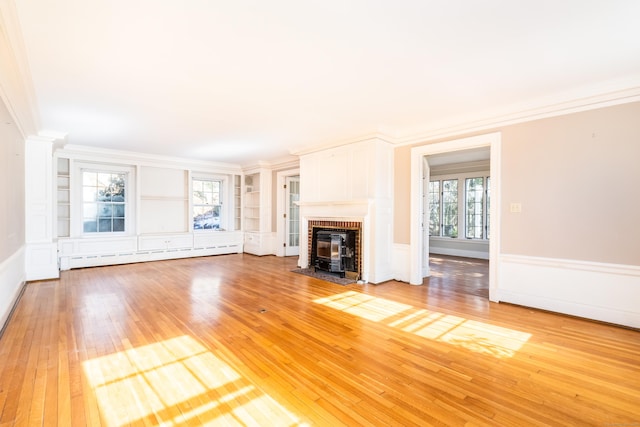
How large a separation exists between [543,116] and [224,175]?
7380 millimetres

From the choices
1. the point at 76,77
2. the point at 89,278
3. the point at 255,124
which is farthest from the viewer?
the point at 89,278

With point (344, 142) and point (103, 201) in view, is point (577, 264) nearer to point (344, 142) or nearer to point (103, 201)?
point (344, 142)

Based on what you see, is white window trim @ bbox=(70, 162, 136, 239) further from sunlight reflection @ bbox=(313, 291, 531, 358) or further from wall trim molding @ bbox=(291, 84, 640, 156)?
sunlight reflection @ bbox=(313, 291, 531, 358)

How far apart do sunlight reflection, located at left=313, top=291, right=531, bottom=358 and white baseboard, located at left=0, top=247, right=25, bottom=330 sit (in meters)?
3.56

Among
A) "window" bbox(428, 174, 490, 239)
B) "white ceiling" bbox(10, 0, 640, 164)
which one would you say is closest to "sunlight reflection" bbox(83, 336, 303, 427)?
"white ceiling" bbox(10, 0, 640, 164)

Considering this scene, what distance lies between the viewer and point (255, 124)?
4.74m

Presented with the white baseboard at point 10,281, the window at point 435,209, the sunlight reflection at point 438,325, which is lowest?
the sunlight reflection at point 438,325

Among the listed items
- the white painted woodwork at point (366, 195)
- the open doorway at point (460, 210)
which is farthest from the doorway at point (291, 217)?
the open doorway at point (460, 210)

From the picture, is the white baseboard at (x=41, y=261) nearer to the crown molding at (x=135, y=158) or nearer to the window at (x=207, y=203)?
the crown molding at (x=135, y=158)

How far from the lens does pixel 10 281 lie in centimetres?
371

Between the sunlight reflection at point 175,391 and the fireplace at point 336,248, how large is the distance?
3.20 meters

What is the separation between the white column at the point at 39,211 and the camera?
4934 mm

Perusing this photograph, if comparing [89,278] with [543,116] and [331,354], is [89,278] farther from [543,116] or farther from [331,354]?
[543,116]

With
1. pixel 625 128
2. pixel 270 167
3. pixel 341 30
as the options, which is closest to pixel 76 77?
pixel 341 30
